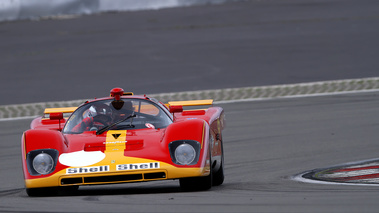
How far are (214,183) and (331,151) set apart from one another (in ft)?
8.86

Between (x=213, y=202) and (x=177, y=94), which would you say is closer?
(x=213, y=202)

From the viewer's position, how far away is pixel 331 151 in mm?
10664

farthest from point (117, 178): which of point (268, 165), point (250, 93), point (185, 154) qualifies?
point (250, 93)

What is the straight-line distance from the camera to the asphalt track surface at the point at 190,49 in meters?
17.9

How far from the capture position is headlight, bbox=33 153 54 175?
704 centimetres

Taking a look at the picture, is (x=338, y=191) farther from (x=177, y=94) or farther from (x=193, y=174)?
(x=177, y=94)

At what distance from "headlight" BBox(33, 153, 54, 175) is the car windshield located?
895mm

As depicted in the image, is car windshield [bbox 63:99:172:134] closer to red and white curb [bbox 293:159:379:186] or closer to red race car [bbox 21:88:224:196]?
red race car [bbox 21:88:224:196]

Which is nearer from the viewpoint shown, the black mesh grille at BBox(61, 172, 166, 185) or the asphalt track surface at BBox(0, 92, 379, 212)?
the asphalt track surface at BBox(0, 92, 379, 212)

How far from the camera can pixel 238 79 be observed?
17938mm

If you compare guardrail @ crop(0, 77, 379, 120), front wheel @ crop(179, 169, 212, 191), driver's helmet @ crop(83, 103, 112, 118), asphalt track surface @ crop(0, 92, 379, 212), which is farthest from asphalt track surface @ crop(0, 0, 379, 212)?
driver's helmet @ crop(83, 103, 112, 118)

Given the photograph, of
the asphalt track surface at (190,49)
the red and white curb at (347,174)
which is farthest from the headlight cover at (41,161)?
the asphalt track surface at (190,49)

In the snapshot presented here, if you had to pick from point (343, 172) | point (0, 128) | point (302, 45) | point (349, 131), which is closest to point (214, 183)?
point (343, 172)

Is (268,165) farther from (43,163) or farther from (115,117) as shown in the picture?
(43,163)
